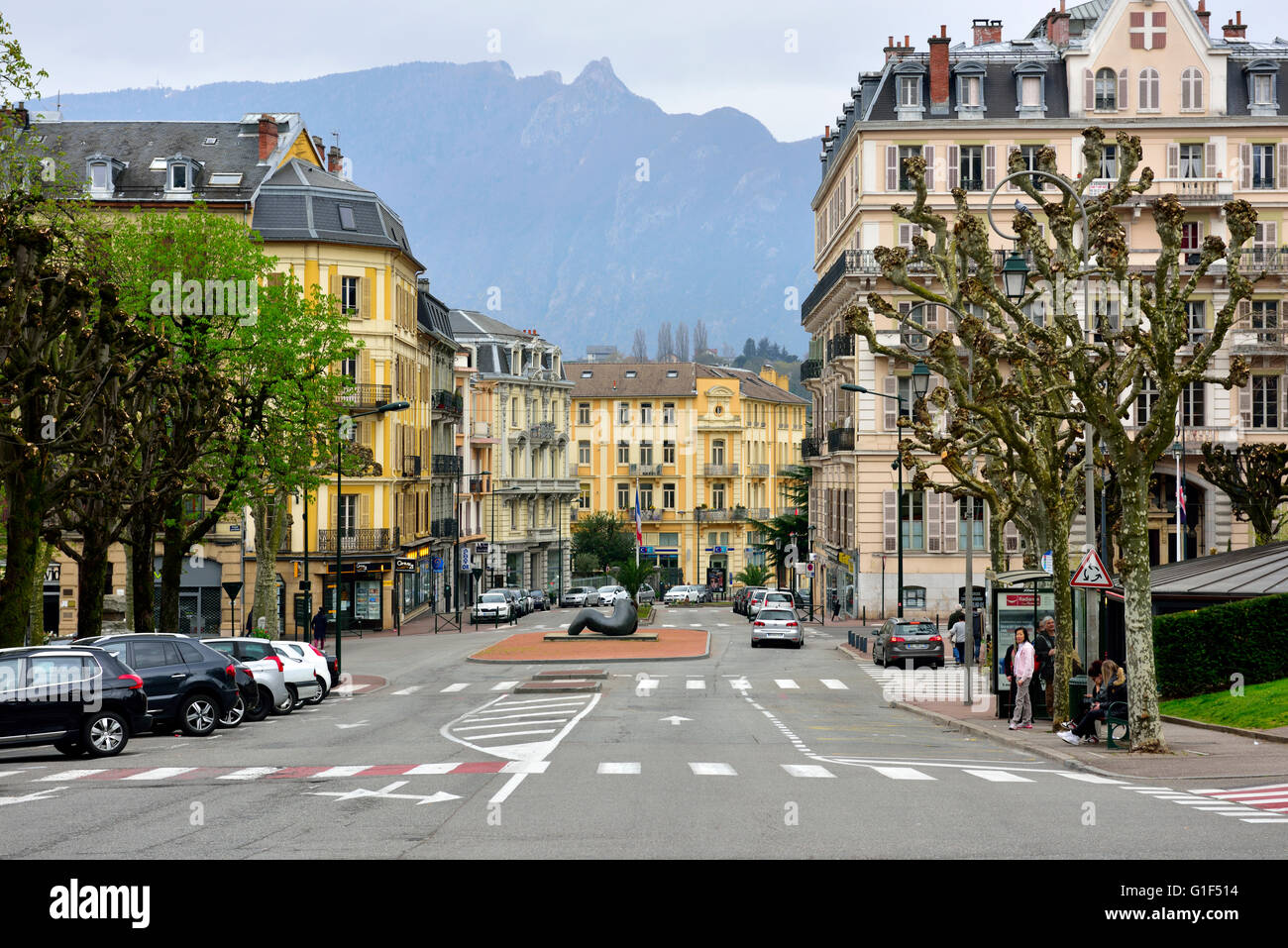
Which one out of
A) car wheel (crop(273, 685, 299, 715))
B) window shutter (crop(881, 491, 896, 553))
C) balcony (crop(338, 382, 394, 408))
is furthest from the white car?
window shutter (crop(881, 491, 896, 553))

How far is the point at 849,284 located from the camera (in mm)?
68375

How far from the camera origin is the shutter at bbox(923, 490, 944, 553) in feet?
217

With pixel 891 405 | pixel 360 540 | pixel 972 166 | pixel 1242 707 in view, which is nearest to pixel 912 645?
pixel 1242 707

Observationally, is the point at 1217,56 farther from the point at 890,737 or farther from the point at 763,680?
the point at 890,737

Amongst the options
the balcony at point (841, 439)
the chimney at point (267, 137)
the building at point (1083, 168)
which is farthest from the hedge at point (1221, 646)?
the chimney at point (267, 137)

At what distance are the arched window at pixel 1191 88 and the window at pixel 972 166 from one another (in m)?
9.19

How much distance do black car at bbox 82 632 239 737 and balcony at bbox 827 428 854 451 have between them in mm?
46019

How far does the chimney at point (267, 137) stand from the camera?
67.9 metres

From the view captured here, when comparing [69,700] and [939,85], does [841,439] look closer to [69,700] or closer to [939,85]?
[939,85]

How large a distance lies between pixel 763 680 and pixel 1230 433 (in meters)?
33.1

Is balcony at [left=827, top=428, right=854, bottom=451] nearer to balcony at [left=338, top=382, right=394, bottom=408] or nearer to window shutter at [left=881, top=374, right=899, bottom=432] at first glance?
window shutter at [left=881, top=374, right=899, bottom=432]

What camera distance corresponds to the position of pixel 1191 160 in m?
65.2

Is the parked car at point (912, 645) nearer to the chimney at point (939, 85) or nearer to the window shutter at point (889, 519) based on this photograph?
the window shutter at point (889, 519)
